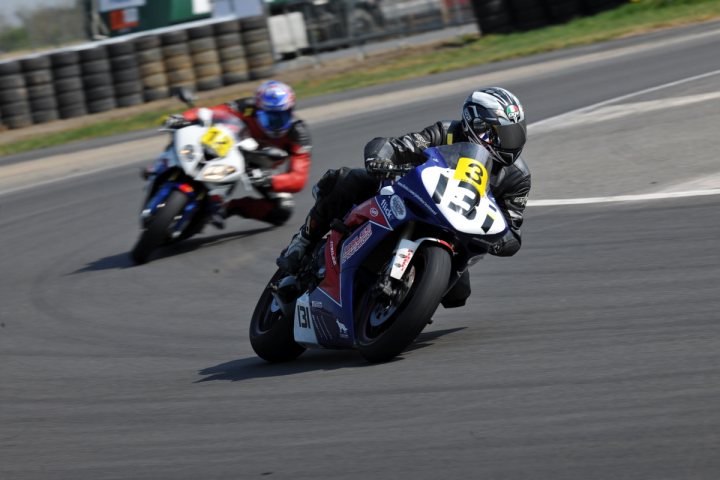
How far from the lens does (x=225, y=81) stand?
81.4 ft

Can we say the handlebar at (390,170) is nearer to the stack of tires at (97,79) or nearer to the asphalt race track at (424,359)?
the asphalt race track at (424,359)

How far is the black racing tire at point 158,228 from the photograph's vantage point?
10.0m

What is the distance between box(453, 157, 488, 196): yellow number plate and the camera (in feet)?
18.6

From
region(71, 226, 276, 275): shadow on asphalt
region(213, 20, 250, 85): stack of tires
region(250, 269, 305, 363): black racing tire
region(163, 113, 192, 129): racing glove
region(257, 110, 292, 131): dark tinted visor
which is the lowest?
region(250, 269, 305, 363): black racing tire

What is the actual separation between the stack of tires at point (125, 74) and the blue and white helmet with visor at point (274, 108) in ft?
42.7

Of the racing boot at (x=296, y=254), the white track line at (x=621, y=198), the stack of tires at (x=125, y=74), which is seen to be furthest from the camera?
the stack of tires at (x=125, y=74)

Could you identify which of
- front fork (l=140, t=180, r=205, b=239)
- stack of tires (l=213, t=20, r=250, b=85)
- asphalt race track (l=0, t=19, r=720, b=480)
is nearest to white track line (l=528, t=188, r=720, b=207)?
asphalt race track (l=0, t=19, r=720, b=480)

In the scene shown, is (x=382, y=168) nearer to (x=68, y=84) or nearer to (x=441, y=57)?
(x=68, y=84)

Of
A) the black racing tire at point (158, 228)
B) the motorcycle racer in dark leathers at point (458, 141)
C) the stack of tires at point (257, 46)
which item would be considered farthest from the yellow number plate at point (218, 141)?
the stack of tires at point (257, 46)

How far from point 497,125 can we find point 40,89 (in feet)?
58.7

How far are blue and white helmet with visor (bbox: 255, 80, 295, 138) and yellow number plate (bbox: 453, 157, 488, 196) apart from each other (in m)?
5.04

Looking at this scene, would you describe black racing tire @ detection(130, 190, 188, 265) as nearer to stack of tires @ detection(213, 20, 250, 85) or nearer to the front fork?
the front fork

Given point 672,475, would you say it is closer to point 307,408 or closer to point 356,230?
point 307,408

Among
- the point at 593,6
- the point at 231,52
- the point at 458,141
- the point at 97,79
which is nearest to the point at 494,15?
the point at 593,6
